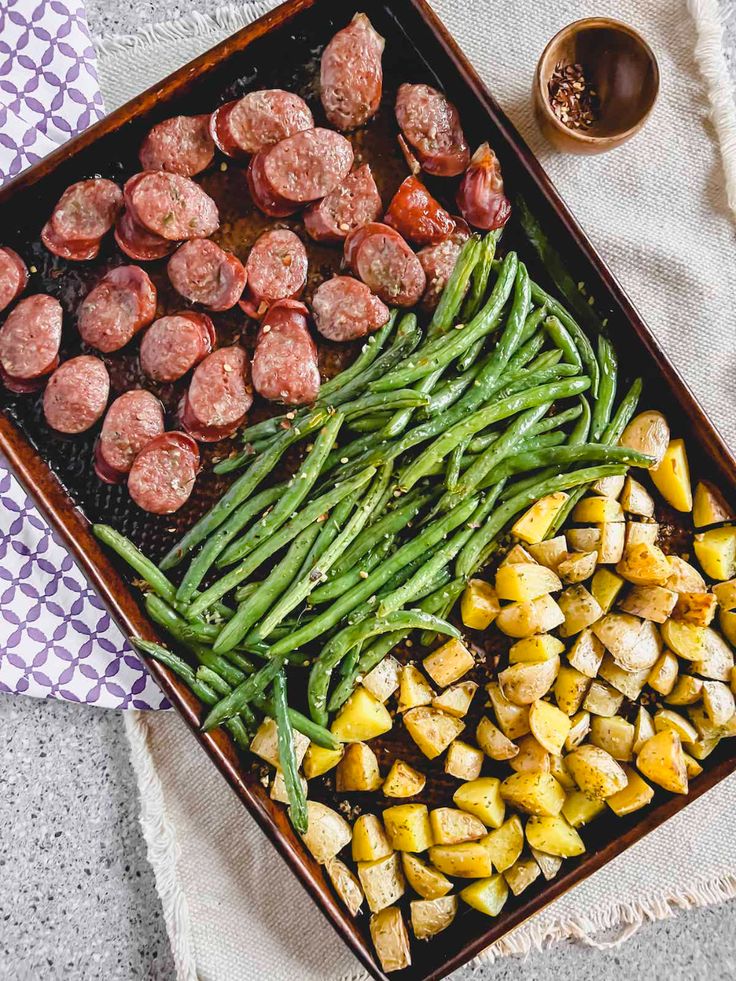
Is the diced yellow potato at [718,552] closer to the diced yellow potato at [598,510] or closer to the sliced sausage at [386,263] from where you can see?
the diced yellow potato at [598,510]

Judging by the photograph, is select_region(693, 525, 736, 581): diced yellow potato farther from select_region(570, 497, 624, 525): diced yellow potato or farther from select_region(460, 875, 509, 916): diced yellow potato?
select_region(460, 875, 509, 916): diced yellow potato

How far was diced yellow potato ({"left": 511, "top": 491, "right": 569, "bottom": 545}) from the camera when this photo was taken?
2828mm

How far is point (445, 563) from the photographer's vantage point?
2.82m

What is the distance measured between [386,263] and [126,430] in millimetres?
978

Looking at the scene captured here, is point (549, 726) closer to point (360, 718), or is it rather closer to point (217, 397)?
point (360, 718)

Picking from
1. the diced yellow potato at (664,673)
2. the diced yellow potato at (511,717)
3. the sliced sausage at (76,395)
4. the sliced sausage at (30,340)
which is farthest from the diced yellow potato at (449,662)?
the sliced sausage at (30,340)

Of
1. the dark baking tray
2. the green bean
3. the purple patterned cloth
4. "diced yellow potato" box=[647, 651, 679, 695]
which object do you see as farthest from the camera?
the purple patterned cloth

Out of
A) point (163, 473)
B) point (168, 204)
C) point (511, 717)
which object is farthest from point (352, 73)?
point (511, 717)

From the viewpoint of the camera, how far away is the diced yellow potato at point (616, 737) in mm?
2857

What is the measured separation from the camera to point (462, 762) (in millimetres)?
2848

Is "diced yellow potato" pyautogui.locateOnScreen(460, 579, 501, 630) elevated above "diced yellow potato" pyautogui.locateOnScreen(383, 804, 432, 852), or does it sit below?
above

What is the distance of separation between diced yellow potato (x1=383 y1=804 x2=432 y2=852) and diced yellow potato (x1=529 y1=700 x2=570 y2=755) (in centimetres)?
43

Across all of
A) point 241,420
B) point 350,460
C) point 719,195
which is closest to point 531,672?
point 350,460

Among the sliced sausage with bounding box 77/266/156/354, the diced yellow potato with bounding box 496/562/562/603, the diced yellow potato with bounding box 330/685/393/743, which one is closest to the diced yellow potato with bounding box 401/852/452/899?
the diced yellow potato with bounding box 330/685/393/743
